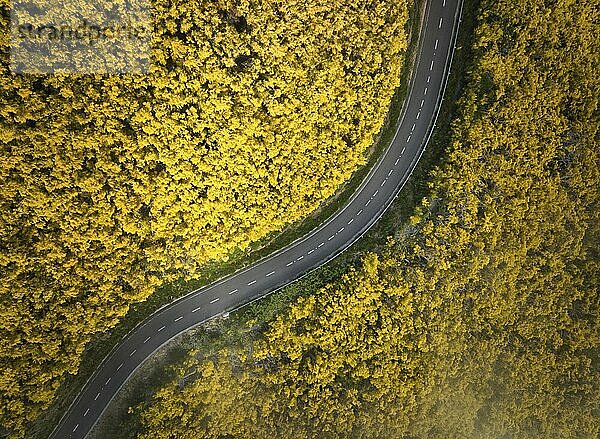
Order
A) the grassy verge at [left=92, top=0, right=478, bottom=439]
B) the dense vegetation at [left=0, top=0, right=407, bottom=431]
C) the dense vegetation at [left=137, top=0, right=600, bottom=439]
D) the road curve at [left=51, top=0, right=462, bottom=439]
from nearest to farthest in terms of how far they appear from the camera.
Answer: the dense vegetation at [left=0, top=0, right=407, bottom=431]
the dense vegetation at [left=137, top=0, right=600, bottom=439]
the grassy verge at [left=92, top=0, right=478, bottom=439]
the road curve at [left=51, top=0, right=462, bottom=439]

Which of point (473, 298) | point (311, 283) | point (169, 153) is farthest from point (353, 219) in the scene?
point (169, 153)

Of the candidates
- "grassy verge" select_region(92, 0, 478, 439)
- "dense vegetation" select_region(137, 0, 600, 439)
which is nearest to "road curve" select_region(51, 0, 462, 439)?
"grassy verge" select_region(92, 0, 478, 439)

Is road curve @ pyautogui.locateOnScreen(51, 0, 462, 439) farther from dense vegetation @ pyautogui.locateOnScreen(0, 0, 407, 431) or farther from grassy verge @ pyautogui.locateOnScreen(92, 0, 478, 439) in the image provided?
dense vegetation @ pyautogui.locateOnScreen(0, 0, 407, 431)

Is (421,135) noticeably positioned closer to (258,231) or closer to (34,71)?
(258,231)

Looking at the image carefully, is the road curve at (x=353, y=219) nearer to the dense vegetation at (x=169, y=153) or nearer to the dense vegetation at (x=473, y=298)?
the dense vegetation at (x=473, y=298)

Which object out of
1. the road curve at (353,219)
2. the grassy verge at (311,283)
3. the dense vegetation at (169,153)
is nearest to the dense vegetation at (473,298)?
the grassy verge at (311,283)

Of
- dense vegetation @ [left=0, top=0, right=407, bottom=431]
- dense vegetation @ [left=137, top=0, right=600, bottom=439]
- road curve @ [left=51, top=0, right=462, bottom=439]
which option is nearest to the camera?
dense vegetation @ [left=0, top=0, right=407, bottom=431]

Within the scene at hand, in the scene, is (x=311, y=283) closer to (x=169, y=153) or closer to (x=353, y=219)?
(x=353, y=219)
